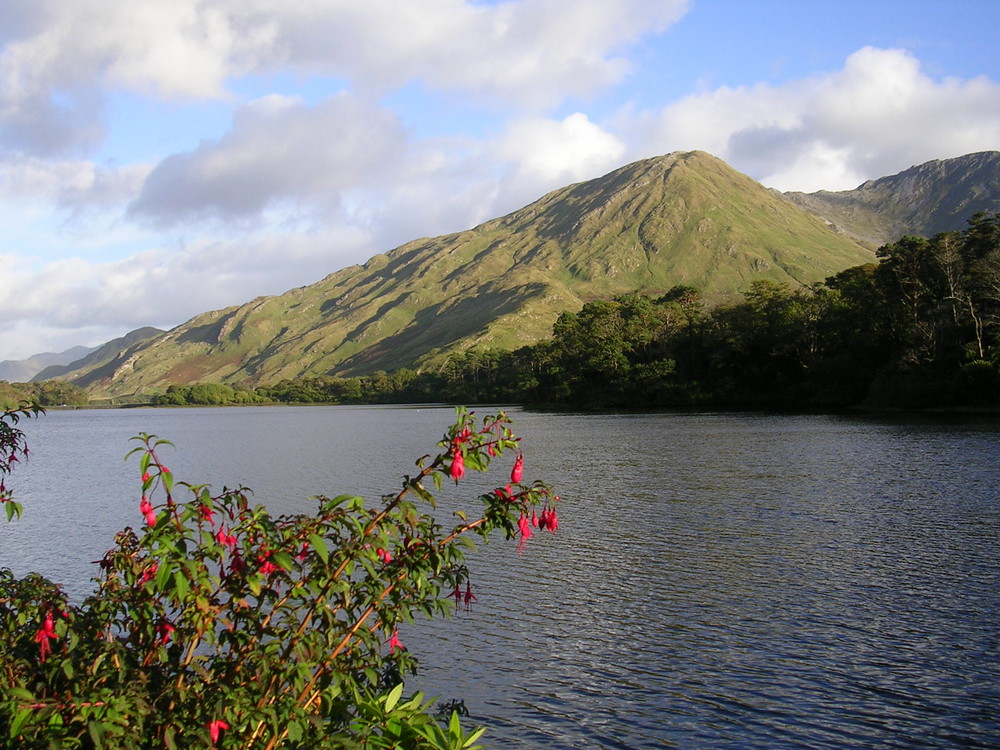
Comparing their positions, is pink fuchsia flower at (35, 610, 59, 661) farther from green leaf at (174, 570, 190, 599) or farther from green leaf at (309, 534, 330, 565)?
green leaf at (309, 534, 330, 565)

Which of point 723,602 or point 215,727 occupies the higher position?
point 215,727

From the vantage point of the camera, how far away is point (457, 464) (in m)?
6.96

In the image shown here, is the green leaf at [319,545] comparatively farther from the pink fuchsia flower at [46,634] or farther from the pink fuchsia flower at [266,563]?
the pink fuchsia flower at [46,634]

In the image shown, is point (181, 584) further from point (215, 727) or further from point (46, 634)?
point (46, 634)

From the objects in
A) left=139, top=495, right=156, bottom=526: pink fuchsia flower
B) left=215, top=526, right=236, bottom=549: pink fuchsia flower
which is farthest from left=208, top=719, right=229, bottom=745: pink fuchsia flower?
left=139, top=495, right=156, bottom=526: pink fuchsia flower

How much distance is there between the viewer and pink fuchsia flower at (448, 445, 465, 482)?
271 inches

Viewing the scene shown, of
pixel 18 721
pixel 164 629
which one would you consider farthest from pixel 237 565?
pixel 18 721

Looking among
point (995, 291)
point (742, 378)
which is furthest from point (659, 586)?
point (742, 378)

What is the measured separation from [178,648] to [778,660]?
14.4 meters

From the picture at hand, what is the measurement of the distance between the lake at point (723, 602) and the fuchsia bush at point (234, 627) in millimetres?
7892

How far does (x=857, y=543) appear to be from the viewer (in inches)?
1165

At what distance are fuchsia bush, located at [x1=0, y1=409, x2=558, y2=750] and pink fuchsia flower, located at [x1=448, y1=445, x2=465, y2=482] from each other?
0.07ft

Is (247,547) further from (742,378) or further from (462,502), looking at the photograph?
(742,378)

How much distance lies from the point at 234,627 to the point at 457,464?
2.93m
